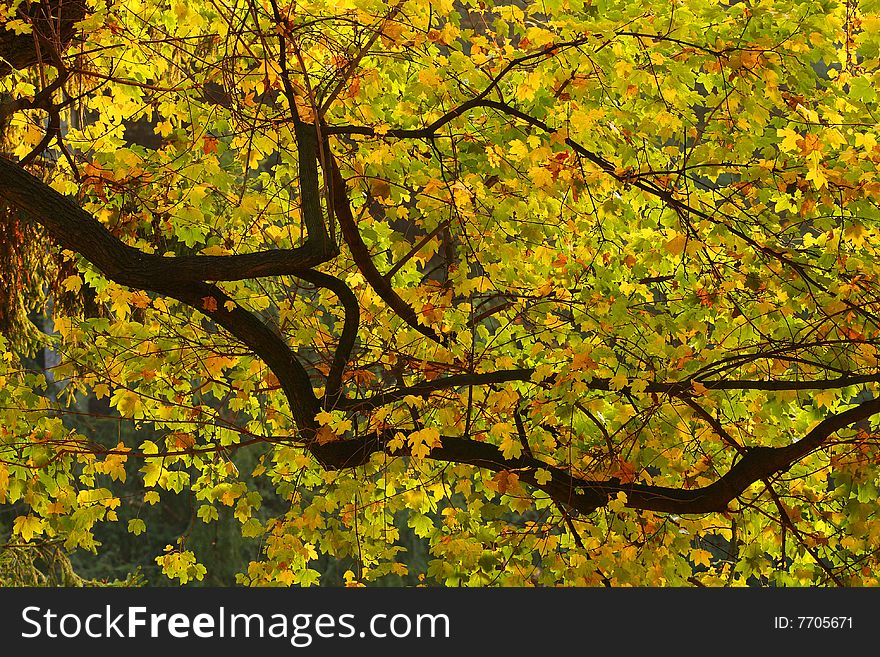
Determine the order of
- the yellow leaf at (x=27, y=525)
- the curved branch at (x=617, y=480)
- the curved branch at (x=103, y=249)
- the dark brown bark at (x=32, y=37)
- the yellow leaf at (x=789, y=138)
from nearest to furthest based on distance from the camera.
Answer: the yellow leaf at (x=789, y=138) → the curved branch at (x=103, y=249) → the curved branch at (x=617, y=480) → the yellow leaf at (x=27, y=525) → the dark brown bark at (x=32, y=37)

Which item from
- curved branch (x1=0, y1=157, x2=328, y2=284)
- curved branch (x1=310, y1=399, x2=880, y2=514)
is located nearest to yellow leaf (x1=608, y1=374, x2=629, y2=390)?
curved branch (x1=310, y1=399, x2=880, y2=514)

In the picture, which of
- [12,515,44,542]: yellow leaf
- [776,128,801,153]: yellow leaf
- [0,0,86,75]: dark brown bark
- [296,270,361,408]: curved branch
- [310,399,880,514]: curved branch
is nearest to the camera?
[776,128,801,153]: yellow leaf

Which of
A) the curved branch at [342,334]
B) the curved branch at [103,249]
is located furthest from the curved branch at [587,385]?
the curved branch at [103,249]

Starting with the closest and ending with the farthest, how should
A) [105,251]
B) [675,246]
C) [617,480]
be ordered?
[105,251]
[675,246]
[617,480]

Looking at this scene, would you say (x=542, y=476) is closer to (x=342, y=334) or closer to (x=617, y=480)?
(x=617, y=480)

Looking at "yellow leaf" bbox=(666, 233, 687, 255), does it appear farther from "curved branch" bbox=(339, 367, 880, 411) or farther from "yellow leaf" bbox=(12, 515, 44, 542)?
"yellow leaf" bbox=(12, 515, 44, 542)

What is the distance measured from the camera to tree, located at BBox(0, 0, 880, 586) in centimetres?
507

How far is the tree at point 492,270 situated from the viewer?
199 inches

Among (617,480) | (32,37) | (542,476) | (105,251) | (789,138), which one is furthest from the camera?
(32,37)

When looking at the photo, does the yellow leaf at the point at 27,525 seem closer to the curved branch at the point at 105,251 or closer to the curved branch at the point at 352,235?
the curved branch at the point at 105,251

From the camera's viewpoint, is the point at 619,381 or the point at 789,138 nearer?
the point at 789,138

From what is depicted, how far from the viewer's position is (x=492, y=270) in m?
6.13

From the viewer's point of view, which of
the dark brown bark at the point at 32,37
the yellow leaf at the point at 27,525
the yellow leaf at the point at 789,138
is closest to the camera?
the yellow leaf at the point at 789,138

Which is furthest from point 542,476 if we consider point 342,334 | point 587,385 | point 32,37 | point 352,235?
point 32,37
